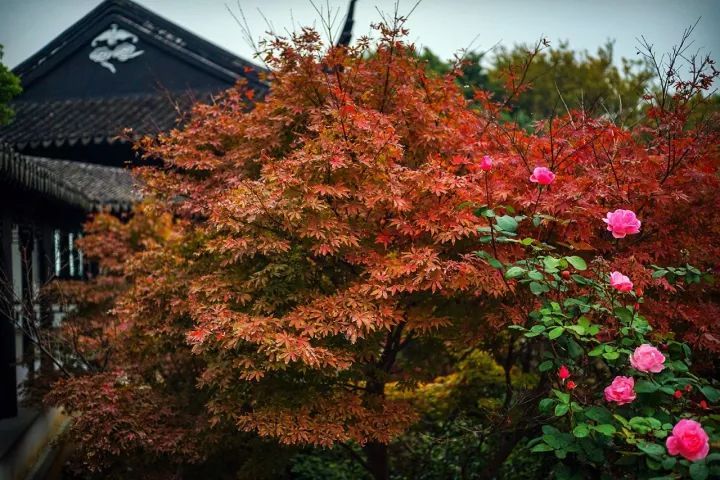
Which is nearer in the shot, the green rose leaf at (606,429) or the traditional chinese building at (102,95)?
the green rose leaf at (606,429)

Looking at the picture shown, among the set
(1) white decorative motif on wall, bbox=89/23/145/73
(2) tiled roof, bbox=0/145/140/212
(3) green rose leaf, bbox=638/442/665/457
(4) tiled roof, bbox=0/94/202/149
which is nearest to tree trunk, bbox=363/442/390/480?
(3) green rose leaf, bbox=638/442/665/457

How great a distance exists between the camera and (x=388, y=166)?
4.08 m

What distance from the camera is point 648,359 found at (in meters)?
2.95

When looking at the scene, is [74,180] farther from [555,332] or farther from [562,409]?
[562,409]

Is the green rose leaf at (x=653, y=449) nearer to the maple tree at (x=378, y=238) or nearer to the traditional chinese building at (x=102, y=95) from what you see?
the maple tree at (x=378, y=238)

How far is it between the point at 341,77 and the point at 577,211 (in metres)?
1.98

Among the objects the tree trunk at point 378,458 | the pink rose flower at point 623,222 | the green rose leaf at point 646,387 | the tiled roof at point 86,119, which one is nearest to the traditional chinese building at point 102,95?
the tiled roof at point 86,119

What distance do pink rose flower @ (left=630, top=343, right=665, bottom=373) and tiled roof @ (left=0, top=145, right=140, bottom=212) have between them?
4.56 m

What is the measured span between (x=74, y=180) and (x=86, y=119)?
2252 mm

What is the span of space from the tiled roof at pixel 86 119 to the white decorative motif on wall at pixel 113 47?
89 cm

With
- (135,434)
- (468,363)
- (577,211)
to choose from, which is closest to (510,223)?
(577,211)

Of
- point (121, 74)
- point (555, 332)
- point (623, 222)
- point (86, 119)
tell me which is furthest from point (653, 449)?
point (121, 74)

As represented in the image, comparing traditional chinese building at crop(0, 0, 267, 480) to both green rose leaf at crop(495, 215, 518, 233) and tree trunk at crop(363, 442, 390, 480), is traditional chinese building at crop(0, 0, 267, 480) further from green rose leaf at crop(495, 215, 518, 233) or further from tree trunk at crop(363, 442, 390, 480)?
green rose leaf at crop(495, 215, 518, 233)

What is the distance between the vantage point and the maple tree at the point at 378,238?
386 centimetres
